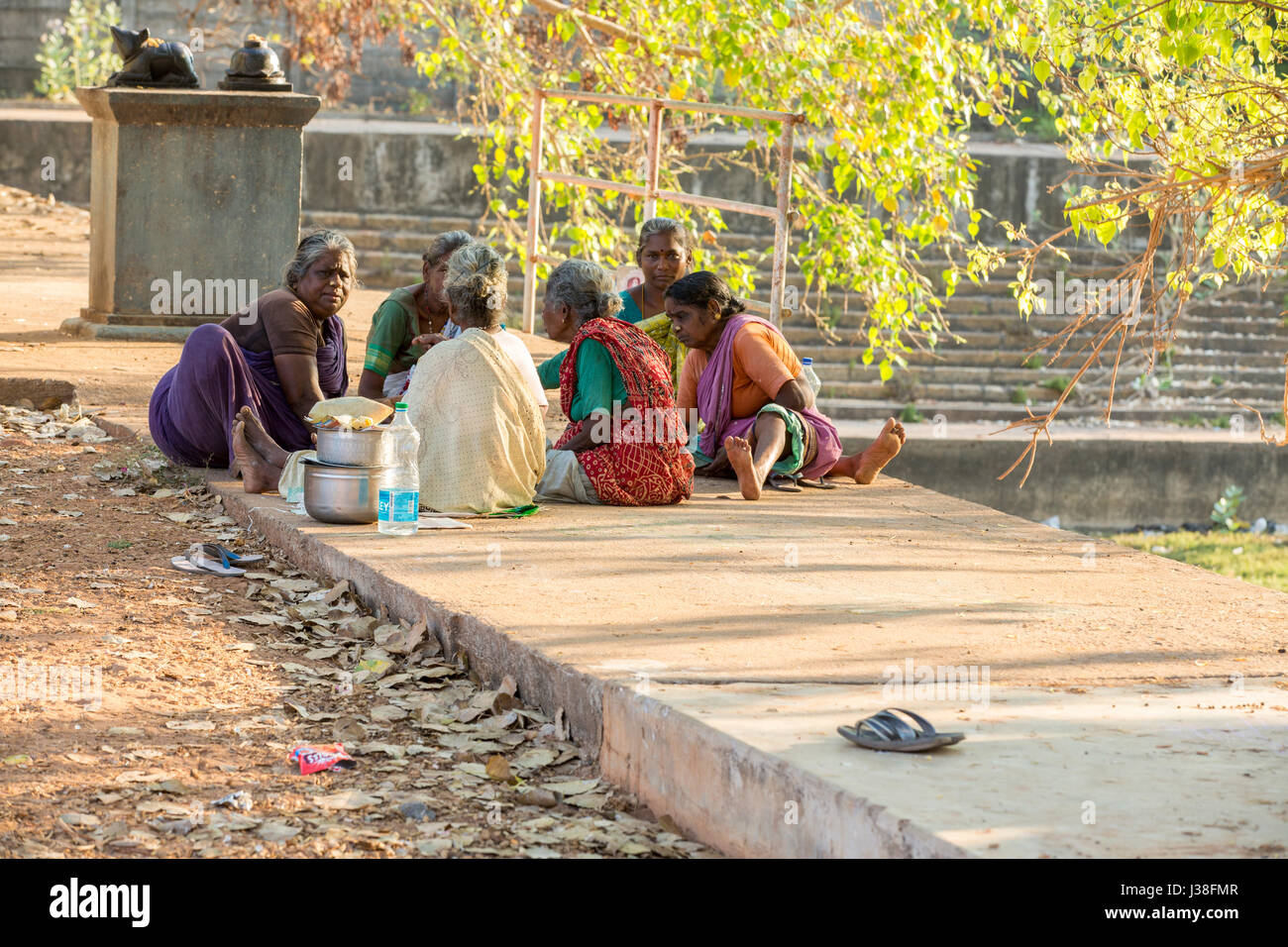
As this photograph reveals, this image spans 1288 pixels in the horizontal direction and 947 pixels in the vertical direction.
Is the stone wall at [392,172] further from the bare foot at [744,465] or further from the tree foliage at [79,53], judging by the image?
the bare foot at [744,465]

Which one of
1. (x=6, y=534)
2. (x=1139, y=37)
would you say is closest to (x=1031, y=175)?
(x=1139, y=37)

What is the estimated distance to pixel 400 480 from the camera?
5176 mm

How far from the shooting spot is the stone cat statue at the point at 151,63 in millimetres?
8867

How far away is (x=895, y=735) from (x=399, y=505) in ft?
7.87

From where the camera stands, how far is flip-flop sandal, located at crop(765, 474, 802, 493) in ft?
21.2

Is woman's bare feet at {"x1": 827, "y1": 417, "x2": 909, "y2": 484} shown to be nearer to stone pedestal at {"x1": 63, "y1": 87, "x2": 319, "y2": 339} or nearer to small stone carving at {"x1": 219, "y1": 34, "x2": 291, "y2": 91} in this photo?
stone pedestal at {"x1": 63, "y1": 87, "x2": 319, "y2": 339}

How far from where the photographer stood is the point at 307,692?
3.89 meters

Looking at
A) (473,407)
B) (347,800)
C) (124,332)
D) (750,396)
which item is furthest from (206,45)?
(347,800)

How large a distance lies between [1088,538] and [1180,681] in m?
2.14

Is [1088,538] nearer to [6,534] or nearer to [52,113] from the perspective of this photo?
[6,534]

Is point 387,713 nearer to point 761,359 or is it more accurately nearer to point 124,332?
point 761,359

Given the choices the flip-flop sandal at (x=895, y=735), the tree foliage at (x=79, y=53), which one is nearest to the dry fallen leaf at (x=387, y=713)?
the flip-flop sandal at (x=895, y=735)
